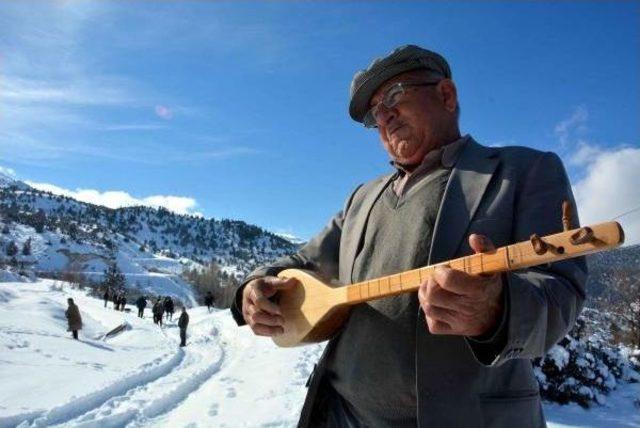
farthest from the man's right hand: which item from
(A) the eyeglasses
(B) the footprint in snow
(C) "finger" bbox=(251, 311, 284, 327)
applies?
(B) the footprint in snow

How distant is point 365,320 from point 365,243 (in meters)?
0.35

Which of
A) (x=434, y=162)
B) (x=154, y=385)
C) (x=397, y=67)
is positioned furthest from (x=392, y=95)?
(x=154, y=385)

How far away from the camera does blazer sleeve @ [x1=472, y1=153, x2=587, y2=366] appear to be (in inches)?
56.5

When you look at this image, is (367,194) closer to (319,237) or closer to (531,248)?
(319,237)

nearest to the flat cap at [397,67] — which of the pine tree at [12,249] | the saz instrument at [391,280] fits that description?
the saz instrument at [391,280]

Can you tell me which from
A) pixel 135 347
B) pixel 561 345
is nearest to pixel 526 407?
pixel 561 345

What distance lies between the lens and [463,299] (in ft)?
4.55

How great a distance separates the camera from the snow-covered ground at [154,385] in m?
8.36

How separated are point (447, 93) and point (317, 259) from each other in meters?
1.02

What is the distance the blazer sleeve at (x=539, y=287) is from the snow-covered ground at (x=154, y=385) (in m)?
6.58

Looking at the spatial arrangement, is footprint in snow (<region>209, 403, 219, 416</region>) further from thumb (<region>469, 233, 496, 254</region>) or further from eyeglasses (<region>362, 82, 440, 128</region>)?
thumb (<region>469, 233, 496, 254</region>)

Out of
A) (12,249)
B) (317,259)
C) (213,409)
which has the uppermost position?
(12,249)

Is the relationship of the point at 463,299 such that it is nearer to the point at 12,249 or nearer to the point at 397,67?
the point at 397,67

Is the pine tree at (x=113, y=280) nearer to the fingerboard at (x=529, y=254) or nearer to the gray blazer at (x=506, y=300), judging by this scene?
the gray blazer at (x=506, y=300)
